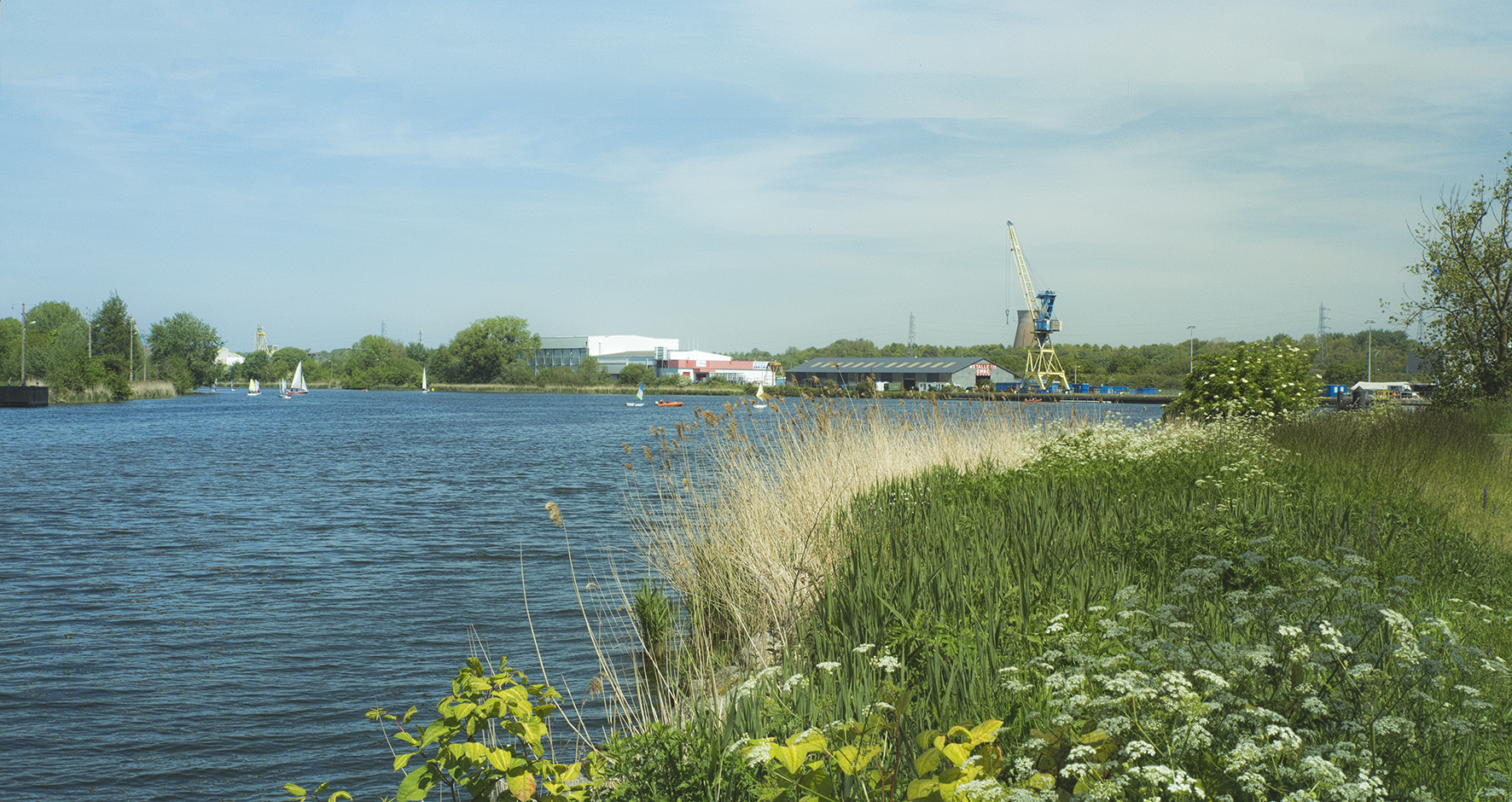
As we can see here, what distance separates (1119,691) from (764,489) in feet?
20.8

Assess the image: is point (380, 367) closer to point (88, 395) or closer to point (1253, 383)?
point (88, 395)

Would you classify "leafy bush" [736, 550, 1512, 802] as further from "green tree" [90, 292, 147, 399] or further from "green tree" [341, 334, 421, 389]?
"green tree" [341, 334, 421, 389]

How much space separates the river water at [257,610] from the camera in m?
6.74

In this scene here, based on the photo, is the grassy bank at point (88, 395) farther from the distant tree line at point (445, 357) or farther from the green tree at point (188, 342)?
the green tree at point (188, 342)

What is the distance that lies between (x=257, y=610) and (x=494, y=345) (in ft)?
462

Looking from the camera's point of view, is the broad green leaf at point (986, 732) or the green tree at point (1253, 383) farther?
the green tree at point (1253, 383)

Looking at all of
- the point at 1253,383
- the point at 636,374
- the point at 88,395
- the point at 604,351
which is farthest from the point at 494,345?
the point at 1253,383

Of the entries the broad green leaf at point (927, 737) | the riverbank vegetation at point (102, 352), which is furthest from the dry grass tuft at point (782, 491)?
the riverbank vegetation at point (102, 352)

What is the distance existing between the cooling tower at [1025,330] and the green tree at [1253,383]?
294 ft

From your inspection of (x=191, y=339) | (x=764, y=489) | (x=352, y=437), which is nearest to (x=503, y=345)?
(x=191, y=339)

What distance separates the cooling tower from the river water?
86807 mm

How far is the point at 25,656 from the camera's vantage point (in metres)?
8.94

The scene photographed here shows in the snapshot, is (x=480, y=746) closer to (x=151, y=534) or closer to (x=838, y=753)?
(x=838, y=753)

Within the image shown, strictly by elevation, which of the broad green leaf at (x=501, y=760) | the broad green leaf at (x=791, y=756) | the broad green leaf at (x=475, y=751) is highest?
the broad green leaf at (x=791, y=756)
